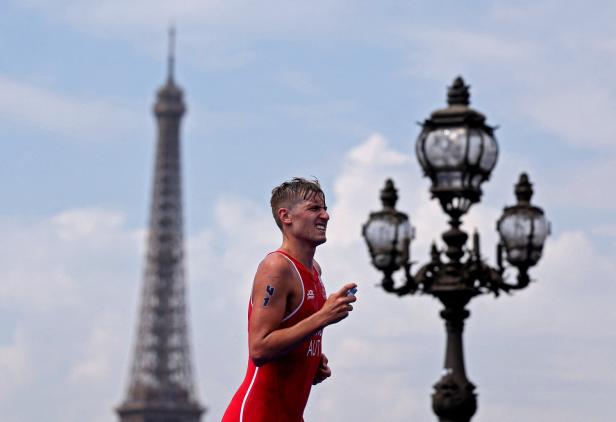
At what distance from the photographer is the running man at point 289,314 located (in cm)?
951

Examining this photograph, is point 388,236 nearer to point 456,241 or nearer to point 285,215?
point 456,241

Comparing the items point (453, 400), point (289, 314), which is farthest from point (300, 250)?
point (453, 400)

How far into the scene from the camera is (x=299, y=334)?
31.0 feet

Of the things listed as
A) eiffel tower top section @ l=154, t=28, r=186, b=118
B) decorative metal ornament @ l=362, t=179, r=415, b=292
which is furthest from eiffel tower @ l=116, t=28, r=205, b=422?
decorative metal ornament @ l=362, t=179, r=415, b=292

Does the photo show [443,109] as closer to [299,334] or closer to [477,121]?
[477,121]

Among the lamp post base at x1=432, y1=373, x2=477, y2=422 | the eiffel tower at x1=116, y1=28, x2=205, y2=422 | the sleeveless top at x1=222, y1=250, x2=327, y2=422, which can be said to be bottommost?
the sleeveless top at x1=222, y1=250, x2=327, y2=422

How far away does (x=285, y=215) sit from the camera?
31.8 feet

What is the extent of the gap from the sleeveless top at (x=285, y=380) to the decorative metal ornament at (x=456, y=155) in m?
9.20

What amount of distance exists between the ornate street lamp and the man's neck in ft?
28.7

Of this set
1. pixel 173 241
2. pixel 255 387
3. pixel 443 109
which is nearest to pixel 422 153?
pixel 443 109

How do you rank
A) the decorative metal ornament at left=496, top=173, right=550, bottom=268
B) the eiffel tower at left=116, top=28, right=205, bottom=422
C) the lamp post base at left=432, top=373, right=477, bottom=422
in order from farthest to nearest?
the eiffel tower at left=116, top=28, right=205, bottom=422 < the decorative metal ornament at left=496, top=173, right=550, bottom=268 < the lamp post base at left=432, top=373, right=477, bottom=422

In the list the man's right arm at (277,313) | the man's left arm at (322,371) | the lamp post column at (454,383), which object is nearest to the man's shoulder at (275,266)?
the man's right arm at (277,313)

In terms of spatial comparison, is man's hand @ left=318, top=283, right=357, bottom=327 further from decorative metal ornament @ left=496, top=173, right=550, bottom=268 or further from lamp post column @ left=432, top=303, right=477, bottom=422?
decorative metal ornament @ left=496, top=173, right=550, bottom=268

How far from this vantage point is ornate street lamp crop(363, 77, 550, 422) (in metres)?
18.6
